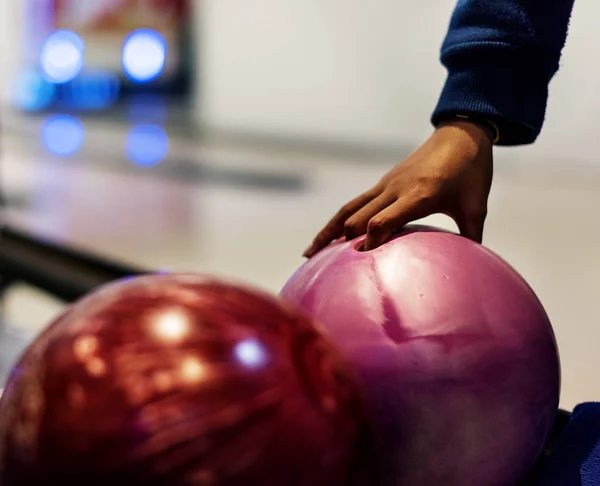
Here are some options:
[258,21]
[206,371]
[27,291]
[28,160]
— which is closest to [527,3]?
[206,371]

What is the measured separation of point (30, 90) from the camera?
7.92 m

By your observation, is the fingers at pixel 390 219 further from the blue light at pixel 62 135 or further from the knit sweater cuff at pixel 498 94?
the blue light at pixel 62 135

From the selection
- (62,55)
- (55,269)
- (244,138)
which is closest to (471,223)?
(55,269)

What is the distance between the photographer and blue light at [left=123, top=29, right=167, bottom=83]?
742 cm

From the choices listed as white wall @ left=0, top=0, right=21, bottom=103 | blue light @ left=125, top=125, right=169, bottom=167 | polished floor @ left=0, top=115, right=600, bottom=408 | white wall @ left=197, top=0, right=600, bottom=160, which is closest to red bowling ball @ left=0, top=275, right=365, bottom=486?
polished floor @ left=0, top=115, right=600, bottom=408

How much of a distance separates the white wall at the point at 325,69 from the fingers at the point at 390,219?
2.52 meters

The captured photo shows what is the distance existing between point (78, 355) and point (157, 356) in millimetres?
56

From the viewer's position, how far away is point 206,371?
0.53m

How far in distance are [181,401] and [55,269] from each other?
1236mm

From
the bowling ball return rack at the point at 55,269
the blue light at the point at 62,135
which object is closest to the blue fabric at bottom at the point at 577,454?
the bowling ball return rack at the point at 55,269

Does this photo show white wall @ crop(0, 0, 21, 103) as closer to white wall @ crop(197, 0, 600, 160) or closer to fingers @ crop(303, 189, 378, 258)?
white wall @ crop(197, 0, 600, 160)

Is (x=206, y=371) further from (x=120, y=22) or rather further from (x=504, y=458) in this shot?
(x=120, y=22)

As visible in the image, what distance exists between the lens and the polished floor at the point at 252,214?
1759 mm

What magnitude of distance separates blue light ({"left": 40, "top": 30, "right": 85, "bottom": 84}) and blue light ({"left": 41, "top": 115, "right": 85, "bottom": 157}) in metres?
0.45
